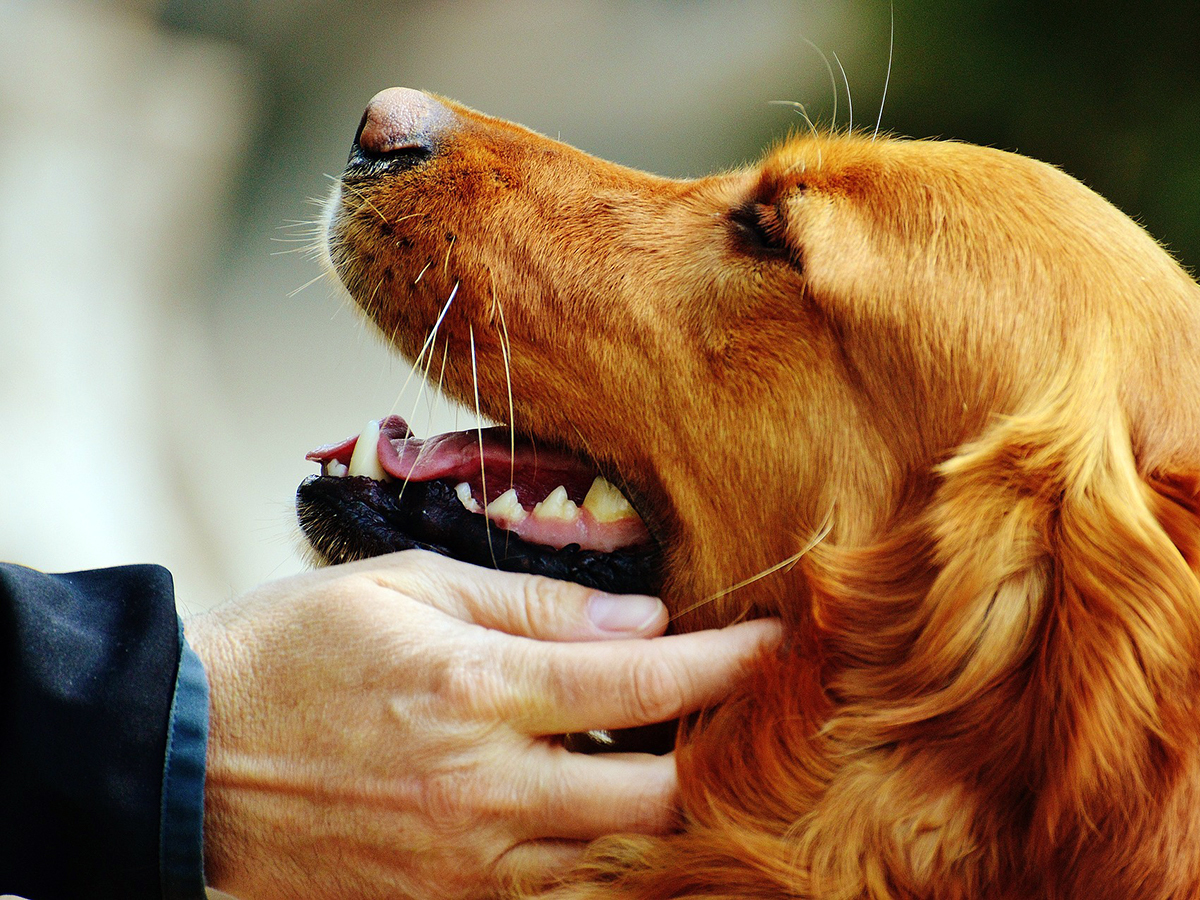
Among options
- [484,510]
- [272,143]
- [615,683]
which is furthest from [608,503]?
[272,143]

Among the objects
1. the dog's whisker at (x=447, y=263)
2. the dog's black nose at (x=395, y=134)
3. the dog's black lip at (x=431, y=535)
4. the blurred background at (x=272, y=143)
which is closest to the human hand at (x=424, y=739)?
the dog's black lip at (x=431, y=535)

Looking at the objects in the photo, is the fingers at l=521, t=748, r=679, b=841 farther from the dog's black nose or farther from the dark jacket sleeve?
the dog's black nose

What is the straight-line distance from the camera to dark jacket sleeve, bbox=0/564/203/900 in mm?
1037

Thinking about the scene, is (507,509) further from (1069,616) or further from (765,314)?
(1069,616)

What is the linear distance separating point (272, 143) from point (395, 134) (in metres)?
1.85

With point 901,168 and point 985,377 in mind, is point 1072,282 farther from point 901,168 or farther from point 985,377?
point 901,168

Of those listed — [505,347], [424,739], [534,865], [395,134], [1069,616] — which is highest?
[395,134]

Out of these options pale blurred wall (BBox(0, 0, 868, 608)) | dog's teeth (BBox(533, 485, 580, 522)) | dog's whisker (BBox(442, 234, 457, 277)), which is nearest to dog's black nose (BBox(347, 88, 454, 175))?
dog's whisker (BBox(442, 234, 457, 277))

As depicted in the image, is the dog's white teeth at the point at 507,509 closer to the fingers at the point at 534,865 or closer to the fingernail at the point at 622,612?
the fingernail at the point at 622,612

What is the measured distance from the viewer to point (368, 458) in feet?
4.59

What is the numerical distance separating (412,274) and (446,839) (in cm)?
72

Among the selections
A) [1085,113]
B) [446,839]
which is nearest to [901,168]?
[446,839]

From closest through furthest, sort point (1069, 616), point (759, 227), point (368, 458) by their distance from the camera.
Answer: point (1069, 616) < point (759, 227) < point (368, 458)

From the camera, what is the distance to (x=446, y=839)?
3.37 feet
